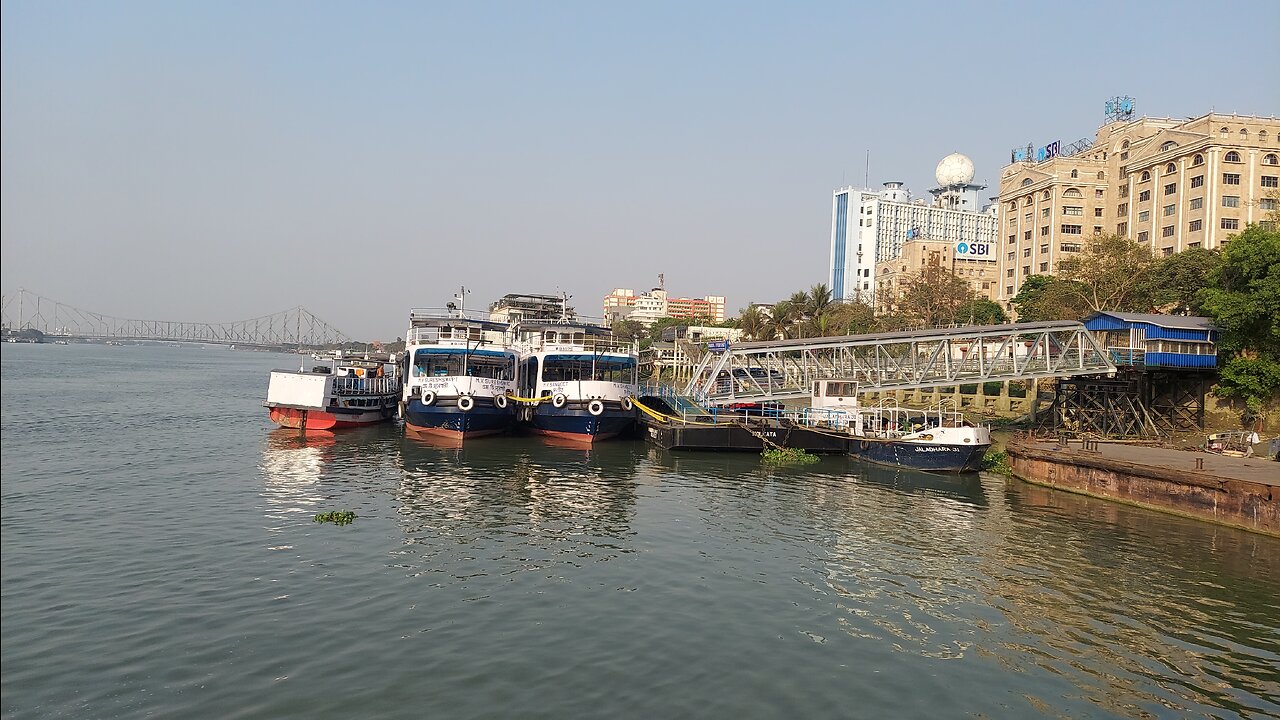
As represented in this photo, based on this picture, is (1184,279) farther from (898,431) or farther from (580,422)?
(580,422)

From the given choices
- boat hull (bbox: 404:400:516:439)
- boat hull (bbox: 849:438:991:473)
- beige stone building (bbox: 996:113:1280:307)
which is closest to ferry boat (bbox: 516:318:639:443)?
boat hull (bbox: 404:400:516:439)

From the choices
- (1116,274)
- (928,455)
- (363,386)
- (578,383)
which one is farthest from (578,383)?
(1116,274)

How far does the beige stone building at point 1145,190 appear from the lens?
92.0 m

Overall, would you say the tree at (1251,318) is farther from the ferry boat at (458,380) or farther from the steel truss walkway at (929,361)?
the ferry boat at (458,380)

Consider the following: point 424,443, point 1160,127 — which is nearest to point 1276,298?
point 424,443

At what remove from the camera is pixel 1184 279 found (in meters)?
61.2

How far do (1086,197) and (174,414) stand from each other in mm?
114837

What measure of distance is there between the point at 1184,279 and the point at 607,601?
197 ft

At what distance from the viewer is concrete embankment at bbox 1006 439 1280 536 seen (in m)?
29.0

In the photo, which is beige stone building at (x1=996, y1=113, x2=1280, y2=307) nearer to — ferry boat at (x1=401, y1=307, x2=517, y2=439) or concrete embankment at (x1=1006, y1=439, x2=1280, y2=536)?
concrete embankment at (x1=1006, y1=439, x2=1280, y2=536)

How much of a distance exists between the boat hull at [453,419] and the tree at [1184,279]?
165 feet

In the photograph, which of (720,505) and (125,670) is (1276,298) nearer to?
(720,505)

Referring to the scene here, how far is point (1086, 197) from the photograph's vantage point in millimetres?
113438

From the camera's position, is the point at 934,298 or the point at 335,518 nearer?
the point at 335,518
